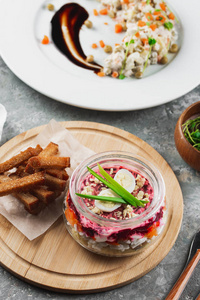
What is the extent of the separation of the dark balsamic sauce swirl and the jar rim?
1.25 m

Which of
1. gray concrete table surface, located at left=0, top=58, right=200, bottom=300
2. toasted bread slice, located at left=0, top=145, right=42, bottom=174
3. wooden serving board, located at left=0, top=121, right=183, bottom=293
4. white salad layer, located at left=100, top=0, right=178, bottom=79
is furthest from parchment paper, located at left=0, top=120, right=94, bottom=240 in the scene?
white salad layer, located at left=100, top=0, right=178, bottom=79

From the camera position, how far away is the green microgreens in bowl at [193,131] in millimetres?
2809

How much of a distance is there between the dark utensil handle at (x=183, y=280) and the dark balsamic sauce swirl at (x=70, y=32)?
1.86 metres

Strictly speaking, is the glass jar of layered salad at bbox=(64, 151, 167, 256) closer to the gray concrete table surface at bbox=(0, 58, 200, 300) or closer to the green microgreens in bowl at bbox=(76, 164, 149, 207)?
the green microgreens in bowl at bbox=(76, 164, 149, 207)

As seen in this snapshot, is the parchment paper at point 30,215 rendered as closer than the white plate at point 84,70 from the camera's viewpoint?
Yes

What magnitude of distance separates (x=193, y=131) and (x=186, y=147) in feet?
0.73

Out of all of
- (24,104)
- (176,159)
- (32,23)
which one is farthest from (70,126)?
(32,23)

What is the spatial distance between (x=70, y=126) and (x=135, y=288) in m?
1.24

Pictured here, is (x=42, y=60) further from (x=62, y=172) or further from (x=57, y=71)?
(x=62, y=172)

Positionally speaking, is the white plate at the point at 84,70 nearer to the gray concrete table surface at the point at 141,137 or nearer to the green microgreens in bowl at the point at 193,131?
the gray concrete table surface at the point at 141,137

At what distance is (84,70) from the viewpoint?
3.51 metres

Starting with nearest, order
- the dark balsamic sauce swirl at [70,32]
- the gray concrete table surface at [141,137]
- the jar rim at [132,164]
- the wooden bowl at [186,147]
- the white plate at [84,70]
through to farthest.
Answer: the jar rim at [132,164], the gray concrete table surface at [141,137], the wooden bowl at [186,147], the white plate at [84,70], the dark balsamic sauce swirl at [70,32]

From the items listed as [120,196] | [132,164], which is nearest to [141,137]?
[132,164]

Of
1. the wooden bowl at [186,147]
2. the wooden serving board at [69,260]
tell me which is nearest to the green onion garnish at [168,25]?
the wooden bowl at [186,147]
